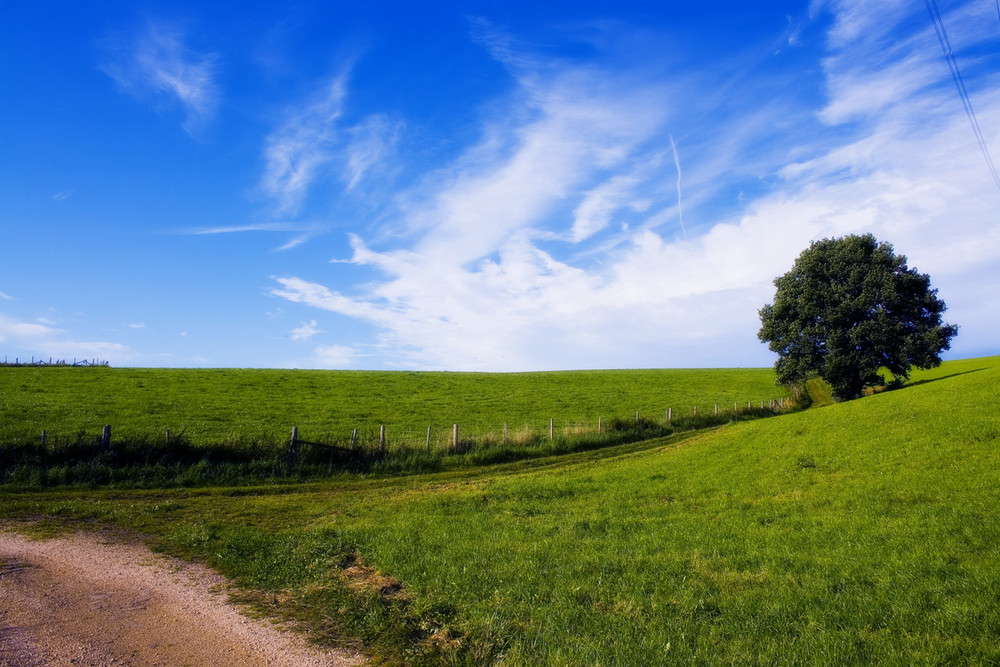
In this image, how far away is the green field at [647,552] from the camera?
8266 millimetres

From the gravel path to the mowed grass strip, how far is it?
1602cm

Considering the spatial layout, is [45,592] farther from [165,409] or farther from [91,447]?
[165,409]

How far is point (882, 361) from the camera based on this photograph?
47.7 metres

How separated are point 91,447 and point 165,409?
58.7 ft

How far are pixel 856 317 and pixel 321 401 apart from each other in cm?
4743

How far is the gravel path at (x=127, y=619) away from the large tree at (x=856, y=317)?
1987 inches

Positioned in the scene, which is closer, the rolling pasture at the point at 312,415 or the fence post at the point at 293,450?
the rolling pasture at the point at 312,415

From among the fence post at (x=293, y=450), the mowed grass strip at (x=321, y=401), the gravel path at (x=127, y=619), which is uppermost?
the mowed grass strip at (x=321, y=401)

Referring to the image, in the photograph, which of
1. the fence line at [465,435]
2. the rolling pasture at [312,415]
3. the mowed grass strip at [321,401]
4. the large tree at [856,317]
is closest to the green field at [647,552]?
the rolling pasture at [312,415]

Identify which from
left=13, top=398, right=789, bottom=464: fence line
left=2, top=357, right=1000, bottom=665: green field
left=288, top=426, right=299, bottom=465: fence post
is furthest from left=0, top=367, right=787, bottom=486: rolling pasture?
left=2, top=357, right=1000, bottom=665: green field

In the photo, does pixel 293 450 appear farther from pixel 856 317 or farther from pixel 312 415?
pixel 856 317

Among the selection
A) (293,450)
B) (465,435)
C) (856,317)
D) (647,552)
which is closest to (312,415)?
(465,435)

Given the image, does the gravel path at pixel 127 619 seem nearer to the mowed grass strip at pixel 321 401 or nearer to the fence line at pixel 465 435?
the fence line at pixel 465 435

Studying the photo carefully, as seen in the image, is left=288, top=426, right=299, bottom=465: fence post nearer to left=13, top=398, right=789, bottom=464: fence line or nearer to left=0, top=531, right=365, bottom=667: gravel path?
left=13, top=398, right=789, bottom=464: fence line
